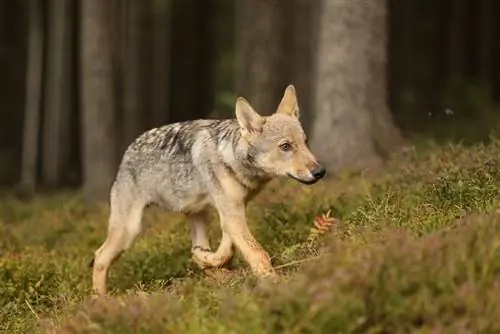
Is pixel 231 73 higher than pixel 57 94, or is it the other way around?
pixel 57 94

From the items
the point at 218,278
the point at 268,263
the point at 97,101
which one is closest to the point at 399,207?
the point at 268,263

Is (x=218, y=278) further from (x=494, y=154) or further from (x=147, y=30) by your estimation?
(x=147, y=30)

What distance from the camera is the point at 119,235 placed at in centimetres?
1041

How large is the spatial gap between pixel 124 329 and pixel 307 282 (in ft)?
3.94

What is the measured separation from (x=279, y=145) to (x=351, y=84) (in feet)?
19.8

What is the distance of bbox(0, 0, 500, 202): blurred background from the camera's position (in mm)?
14719

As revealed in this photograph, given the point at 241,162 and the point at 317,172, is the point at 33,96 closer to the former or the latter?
the point at 241,162

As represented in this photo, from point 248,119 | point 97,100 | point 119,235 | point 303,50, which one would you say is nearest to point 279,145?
point 248,119

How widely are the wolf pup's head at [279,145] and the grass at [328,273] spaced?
0.54 meters

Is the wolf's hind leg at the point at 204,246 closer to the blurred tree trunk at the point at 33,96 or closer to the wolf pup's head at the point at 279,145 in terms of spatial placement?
the wolf pup's head at the point at 279,145

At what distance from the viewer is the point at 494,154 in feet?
35.8

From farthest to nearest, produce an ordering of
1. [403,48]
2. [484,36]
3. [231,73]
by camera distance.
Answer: [231,73], [403,48], [484,36]

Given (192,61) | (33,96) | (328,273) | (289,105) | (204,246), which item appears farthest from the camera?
(192,61)

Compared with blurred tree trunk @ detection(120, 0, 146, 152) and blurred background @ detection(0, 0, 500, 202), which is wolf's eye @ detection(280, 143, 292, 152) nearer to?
blurred background @ detection(0, 0, 500, 202)
